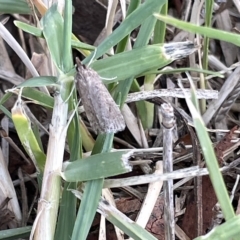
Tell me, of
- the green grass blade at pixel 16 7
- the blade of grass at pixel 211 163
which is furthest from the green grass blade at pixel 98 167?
the green grass blade at pixel 16 7

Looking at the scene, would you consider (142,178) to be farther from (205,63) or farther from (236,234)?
(205,63)

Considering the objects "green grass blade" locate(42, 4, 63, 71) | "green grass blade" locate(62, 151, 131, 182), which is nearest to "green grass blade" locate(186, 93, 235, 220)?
"green grass blade" locate(62, 151, 131, 182)

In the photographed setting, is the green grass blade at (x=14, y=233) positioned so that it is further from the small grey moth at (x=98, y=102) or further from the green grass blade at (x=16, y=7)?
the green grass blade at (x=16, y=7)

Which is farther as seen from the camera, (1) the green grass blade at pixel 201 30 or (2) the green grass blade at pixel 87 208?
(2) the green grass blade at pixel 87 208

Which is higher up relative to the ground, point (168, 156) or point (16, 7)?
point (16, 7)

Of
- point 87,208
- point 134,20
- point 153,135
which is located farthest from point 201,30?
point 153,135

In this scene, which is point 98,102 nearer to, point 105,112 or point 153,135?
point 105,112

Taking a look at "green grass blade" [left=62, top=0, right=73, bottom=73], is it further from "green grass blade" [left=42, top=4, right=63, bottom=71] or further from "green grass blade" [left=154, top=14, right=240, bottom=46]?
"green grass blade" [left=154, top=14, right=240, bottom=46]

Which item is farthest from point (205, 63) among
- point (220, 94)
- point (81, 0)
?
point (81, 0)
